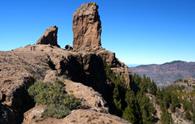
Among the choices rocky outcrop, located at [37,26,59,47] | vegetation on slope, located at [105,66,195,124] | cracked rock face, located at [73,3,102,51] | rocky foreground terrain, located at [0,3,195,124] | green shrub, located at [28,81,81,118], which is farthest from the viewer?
cracked rock face, located at [73,3,102,51]

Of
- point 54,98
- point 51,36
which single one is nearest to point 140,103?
point 51,36

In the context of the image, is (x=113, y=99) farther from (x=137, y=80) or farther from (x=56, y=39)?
(x=137, y=80)

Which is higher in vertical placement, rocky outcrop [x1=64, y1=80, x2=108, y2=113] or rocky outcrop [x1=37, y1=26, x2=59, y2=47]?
rocky outcrop [x1=37, y1=26, x2=59, y2=47]

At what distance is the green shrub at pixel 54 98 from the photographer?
97.3 feet

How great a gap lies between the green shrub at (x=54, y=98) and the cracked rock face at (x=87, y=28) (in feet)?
275

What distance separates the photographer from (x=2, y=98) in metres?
31.8

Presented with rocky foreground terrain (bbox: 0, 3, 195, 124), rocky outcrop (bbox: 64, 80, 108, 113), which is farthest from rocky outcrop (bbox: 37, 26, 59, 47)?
rocky outcrop (bbox: 64, 80, 108, 113)

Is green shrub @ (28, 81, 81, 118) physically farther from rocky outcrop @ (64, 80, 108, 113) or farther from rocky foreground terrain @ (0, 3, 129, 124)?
rocky outcrop @ (64, 80, 108, 113)

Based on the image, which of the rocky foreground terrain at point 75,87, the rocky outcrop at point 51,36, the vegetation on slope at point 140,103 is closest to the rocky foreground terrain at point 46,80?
the rocky foreground terrain at point 75,87

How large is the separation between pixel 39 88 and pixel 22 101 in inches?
87.3

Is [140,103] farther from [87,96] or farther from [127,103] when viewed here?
[87,96]

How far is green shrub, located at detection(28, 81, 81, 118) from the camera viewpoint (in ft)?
97.3

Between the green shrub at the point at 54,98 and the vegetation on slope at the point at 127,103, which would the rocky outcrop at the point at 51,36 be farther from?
the green shrub at the point at 54,98

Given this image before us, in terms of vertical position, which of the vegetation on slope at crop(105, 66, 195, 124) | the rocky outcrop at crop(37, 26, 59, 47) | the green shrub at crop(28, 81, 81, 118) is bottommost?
the vegetation on slope at crop(105, 66, 195, 124)
